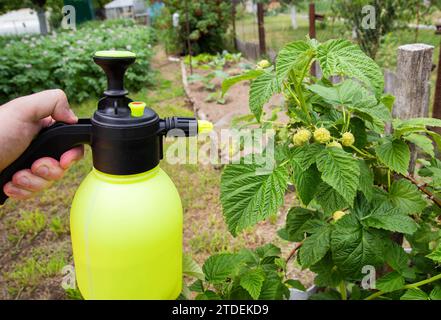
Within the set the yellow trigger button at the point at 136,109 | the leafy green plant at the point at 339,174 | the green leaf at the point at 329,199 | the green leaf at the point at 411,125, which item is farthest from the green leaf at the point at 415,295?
the yellow trigger button at the point at 136,109

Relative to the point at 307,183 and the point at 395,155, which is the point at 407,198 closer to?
the point at 395,155

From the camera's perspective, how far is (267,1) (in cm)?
1112

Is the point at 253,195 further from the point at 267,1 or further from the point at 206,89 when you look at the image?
the point at 267,1

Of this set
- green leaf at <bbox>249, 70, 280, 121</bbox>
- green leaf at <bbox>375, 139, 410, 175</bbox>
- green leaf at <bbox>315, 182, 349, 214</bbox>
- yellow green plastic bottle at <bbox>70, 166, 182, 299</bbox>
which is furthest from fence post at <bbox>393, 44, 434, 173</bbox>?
yellow green plastic bottle at <bbox>70, 166, 182, 299</bbox>

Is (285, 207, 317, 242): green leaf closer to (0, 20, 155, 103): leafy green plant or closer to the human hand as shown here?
the human hand

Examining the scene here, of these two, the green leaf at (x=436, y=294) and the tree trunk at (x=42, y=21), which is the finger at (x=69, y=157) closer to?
the green leaf at (x=436, y=294)

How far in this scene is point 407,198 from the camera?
0.97 m

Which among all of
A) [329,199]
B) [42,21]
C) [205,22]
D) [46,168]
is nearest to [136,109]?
[46,168]

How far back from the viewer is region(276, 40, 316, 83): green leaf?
2.46 feet

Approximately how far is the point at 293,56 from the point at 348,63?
0.10 meters

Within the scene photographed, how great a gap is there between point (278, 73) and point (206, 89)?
5.01m

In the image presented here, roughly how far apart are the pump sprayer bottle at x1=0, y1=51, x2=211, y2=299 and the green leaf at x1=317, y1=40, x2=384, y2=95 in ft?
1.11

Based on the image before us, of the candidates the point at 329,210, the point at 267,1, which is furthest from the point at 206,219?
the point at 267,1

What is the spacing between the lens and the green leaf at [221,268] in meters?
1.06
